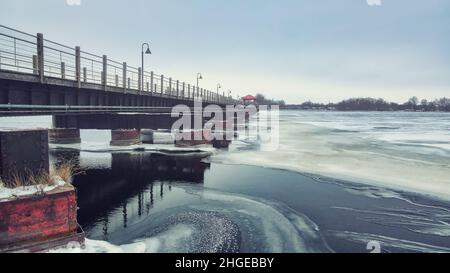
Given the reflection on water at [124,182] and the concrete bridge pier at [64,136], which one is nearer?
the reflection on water at [124,182]

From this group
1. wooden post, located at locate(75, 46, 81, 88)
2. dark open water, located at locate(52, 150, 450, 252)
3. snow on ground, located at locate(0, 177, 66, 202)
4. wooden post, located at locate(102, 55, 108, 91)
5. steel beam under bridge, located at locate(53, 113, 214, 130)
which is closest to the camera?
snow on ground, located at locate(0, 177, 66, 202)

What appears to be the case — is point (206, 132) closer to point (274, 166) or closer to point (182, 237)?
point (274, 166)

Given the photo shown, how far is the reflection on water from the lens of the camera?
13162 mm

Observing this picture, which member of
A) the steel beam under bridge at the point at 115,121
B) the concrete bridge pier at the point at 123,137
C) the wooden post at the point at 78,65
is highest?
the wooden post at the point at 78,65

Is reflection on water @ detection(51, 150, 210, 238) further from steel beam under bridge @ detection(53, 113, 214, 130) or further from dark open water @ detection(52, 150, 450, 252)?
steel beam under bridge @ detection(53, 113, 214, 130)

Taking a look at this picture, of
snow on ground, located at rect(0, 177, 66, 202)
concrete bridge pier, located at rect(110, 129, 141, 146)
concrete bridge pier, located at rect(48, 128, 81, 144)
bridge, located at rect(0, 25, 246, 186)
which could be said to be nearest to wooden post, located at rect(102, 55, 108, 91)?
bridge, located at rect(0, 25, 246, 186)

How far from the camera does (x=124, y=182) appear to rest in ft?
63.0

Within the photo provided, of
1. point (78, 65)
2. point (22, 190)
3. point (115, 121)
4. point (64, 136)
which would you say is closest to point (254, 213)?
point (22, 190)

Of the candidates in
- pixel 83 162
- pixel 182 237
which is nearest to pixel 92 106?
pixel 83 162

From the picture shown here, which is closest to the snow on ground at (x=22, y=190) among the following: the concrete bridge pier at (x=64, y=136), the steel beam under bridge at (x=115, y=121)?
the steel beam under bridge at (x=115, y=121)

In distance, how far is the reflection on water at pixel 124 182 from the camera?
43.2ft

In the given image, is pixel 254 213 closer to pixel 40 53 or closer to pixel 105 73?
pixel 40 53

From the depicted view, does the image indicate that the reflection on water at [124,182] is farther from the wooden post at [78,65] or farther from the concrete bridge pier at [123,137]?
the concrete bridge pier at [123,137]
